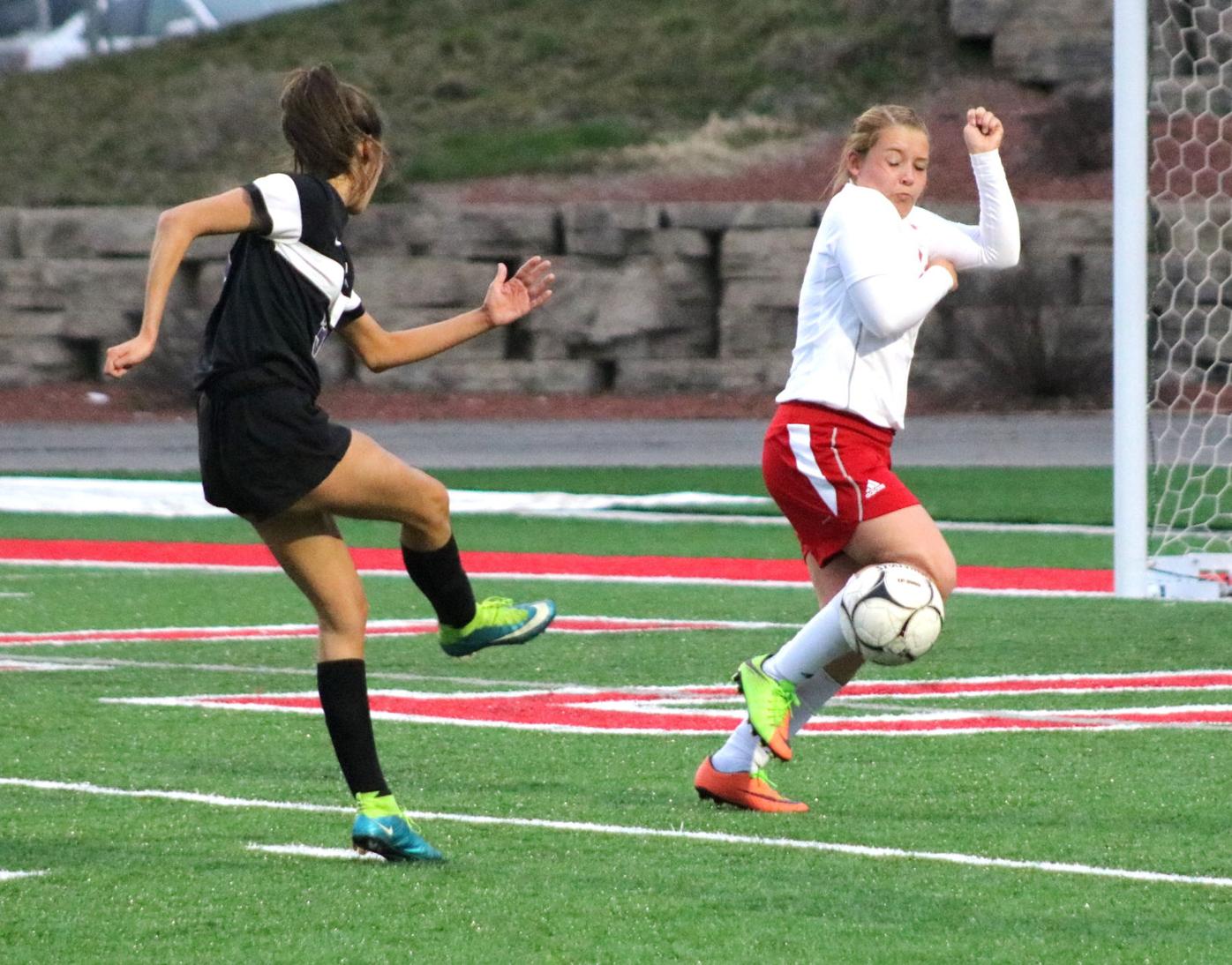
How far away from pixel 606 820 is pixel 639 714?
7.13 ft

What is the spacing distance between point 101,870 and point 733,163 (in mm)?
31135

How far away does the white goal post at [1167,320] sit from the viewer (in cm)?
1262

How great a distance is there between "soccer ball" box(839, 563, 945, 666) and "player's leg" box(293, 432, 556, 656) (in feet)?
2.63

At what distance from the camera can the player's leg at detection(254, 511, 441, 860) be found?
6.10 meters

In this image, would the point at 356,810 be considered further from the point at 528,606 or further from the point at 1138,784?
the point at 1138,784

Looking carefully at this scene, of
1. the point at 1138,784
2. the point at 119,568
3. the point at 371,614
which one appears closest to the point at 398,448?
the point at 119,568

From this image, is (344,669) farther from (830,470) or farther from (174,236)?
(830,470)

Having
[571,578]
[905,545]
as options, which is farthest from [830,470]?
[571,578]

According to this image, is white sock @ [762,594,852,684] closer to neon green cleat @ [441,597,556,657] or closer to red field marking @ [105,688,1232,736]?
neon green cleat @ [441,597,556,657]

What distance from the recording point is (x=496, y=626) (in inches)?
260

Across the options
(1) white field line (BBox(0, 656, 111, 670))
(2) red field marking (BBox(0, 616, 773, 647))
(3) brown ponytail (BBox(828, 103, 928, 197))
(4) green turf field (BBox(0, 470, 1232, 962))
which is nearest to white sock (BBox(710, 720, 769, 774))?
(4) green turf field (BBox(0, 470, 1232, 962))

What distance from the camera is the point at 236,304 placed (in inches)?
237

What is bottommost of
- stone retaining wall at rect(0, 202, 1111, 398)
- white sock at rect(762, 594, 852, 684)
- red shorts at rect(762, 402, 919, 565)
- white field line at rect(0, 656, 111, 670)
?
stone retaining wall at rect(0, 202, 1111, 398)

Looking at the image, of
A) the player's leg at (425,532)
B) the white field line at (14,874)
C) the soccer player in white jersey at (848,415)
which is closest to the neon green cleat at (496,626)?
the player's leg at (425,532)
